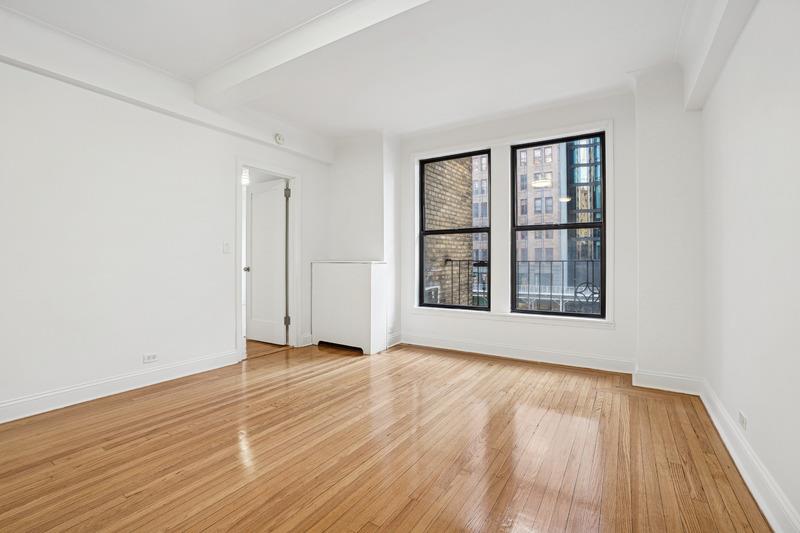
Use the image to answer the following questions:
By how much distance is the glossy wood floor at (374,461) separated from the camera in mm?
1698

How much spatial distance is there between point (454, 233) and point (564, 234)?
1379 mm

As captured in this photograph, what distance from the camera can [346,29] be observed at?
261 cm

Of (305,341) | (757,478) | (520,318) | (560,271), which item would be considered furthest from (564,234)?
(305,341)

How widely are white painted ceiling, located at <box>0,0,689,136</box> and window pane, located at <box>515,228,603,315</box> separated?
1.52m

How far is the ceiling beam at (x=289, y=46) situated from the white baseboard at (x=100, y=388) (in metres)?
2.63

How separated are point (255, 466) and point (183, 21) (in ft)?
10.1

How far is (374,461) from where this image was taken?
217cm

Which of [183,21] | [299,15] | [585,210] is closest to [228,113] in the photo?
[183,21]

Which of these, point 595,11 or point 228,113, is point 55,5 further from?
point 595,11

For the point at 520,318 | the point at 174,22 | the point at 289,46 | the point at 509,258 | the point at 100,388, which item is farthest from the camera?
the point at 509,258

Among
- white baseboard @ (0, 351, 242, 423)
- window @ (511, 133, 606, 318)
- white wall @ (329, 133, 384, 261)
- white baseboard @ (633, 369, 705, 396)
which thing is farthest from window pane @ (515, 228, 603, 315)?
white baseboard @ (0, 351, 242, 423)

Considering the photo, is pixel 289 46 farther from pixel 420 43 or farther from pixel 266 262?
pixel 266 262

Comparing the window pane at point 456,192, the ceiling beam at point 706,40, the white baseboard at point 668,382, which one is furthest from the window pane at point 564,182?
the white baseboard at point 668,382

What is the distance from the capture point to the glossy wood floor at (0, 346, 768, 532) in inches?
66.9
